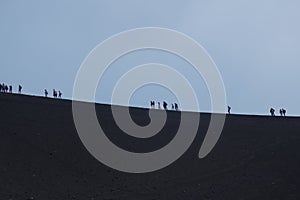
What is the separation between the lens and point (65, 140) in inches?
1211

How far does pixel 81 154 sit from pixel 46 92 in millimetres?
14363

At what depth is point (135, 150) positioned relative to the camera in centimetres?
3084

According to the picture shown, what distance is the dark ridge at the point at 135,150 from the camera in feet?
79.5

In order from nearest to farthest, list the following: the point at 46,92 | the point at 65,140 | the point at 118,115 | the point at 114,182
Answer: the point at 114,182, the point at 65,140, the point at 118,115, the point at 46,92

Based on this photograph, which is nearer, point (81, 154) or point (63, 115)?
point (81, 154)

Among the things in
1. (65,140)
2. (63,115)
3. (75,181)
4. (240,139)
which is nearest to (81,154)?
(65,140)

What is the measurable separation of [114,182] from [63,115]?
436 inches

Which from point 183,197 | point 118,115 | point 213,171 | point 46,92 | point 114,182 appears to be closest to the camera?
point 183,197

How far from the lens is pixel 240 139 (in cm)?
3431

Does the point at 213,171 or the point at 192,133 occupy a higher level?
the point at 192,133

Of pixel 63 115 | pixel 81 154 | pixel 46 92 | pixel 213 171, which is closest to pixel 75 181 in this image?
pixel 81 154

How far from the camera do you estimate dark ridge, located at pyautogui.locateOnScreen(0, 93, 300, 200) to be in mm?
24219

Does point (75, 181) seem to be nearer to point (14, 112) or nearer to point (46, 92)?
point (14, 112)

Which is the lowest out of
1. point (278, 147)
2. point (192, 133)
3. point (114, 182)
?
point (114, 182)
